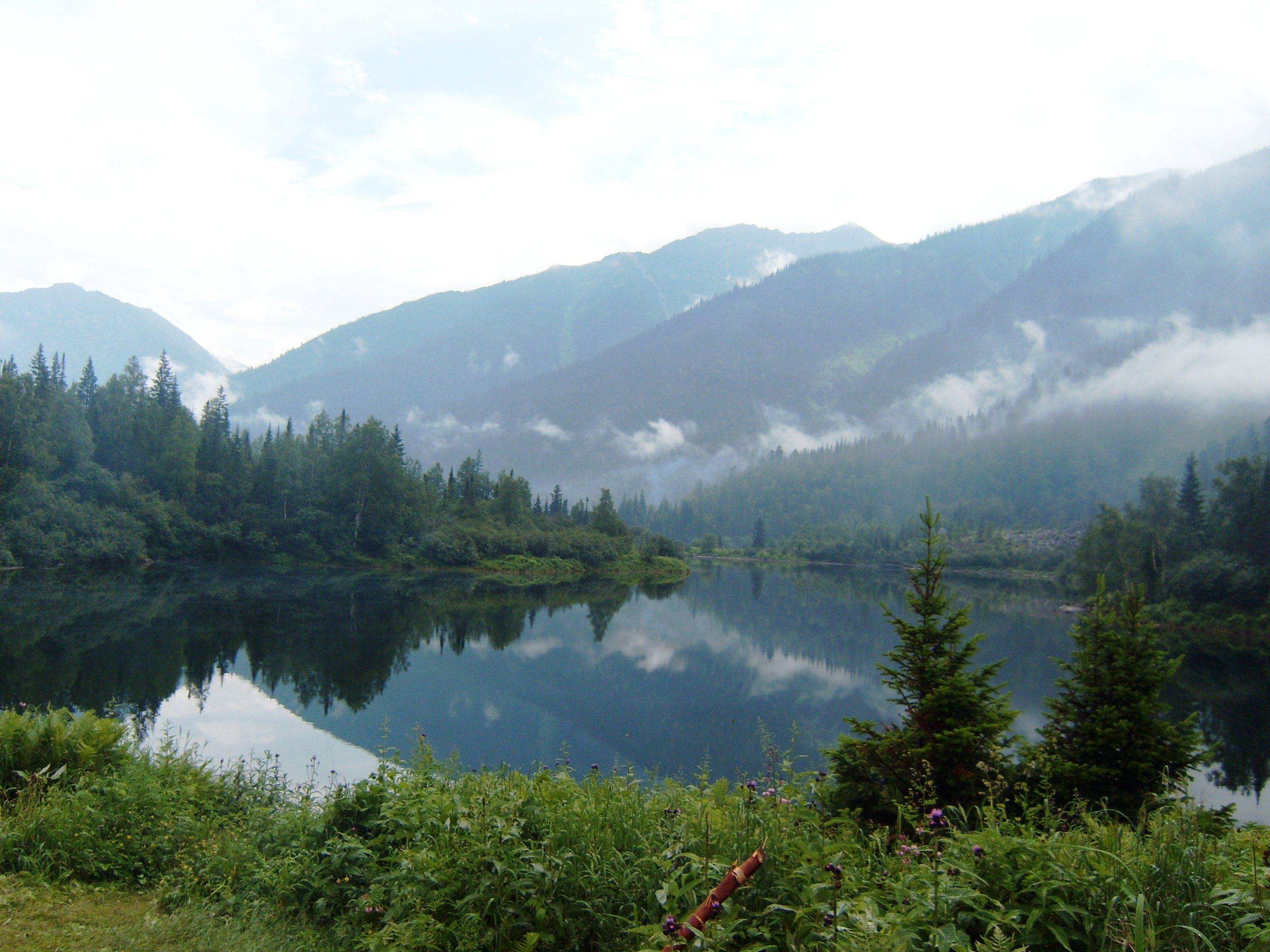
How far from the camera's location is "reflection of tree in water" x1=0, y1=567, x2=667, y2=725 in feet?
60.8

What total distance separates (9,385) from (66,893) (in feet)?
192

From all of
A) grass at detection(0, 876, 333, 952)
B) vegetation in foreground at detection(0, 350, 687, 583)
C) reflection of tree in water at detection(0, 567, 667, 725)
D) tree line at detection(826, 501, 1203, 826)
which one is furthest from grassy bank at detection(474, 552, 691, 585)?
grass at detection(0, 876, 333, 952)

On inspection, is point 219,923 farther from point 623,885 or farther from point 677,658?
point 677,658

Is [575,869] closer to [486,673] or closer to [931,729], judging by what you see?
[931,729]

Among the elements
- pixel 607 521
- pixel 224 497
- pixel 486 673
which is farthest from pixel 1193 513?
pixel 224 497

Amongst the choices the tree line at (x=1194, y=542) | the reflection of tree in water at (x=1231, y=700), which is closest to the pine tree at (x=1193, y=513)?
the tree line at (x=1194, y=542)

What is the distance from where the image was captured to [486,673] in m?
23.7

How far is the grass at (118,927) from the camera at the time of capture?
4.05 meters

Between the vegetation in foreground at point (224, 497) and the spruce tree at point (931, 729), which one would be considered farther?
the vegetation in foreground at point (224, 497)

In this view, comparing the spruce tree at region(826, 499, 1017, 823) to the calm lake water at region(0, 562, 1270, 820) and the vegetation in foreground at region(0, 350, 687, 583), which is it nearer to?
the calm lake water at region(0, 562, 1270, 820)

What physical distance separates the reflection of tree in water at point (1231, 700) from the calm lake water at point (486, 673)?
11 cm

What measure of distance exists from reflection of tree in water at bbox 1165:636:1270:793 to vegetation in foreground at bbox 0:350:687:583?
47.9 m

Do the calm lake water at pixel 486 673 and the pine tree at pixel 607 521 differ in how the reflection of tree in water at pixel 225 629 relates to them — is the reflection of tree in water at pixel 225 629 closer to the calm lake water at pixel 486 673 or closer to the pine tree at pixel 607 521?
the calm lake water at pixel 486 673

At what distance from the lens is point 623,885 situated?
3893 millimetres
